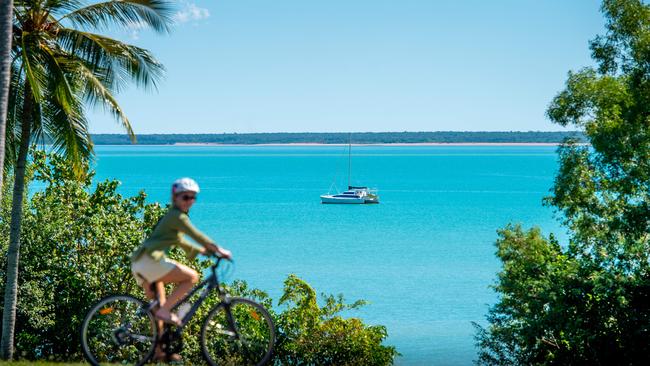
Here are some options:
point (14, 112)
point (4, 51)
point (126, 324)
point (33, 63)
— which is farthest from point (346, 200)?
point (126, 324)

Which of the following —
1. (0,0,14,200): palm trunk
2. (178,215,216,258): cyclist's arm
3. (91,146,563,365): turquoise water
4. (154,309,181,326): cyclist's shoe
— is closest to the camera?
(178,215,216,258): cyclist's arm

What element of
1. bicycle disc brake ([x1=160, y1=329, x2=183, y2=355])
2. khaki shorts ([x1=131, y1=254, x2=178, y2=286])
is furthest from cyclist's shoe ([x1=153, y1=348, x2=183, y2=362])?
khaki shorts ([x1=131, y1=254, x2=178, y2=286])

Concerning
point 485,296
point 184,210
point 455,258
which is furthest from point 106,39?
point 455,258

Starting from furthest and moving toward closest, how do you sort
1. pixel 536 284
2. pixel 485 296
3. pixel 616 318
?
pixel 485 296
pixel 536 284
pixel 616 318

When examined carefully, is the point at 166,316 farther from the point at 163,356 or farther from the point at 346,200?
the point at 346,200

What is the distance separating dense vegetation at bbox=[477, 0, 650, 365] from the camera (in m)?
17.4

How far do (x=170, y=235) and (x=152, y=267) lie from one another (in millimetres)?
404

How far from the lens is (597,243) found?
803 inches

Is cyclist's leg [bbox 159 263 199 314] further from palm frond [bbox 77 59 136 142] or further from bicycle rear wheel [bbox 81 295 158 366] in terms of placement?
palm frond [bbox 77 59 136 142]

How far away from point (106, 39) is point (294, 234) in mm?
67557

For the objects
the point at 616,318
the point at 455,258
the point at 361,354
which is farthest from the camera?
the point at 455,258

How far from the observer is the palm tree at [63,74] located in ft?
50.1

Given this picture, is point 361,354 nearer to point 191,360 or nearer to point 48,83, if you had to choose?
point 191,360

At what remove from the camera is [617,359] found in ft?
58.0
